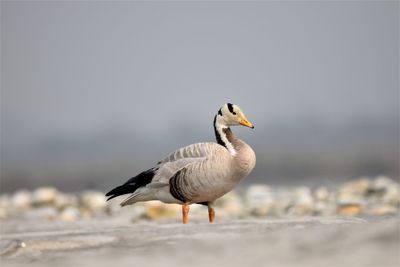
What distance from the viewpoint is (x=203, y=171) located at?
9938 mm

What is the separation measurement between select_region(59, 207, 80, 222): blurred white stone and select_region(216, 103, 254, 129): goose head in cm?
816

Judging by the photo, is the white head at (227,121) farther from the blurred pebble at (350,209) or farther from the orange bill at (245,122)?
the blurred pebble at (350,209)

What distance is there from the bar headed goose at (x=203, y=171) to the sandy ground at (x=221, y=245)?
99cm

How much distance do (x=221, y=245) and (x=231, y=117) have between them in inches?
156

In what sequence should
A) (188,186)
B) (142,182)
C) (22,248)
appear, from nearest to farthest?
(22,248) → (188,186) → (142,182)

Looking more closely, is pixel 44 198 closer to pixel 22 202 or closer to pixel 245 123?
pixel 22 202

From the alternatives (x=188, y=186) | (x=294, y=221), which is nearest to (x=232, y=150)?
(x=188, y=186)

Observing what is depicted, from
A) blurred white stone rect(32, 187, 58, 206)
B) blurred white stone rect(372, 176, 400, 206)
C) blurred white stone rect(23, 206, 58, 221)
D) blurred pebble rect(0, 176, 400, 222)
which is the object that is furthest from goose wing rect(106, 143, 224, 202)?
blurred white stone rect(32, 187, 58, 206)

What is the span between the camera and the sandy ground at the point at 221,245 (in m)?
6.00

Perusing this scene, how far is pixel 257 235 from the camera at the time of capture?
7.51m

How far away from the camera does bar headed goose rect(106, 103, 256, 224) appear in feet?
32.7

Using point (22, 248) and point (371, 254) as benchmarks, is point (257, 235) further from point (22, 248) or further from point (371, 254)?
point (22, 248)

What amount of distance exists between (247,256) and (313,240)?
2.35 ft

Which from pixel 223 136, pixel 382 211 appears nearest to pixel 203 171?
pixel 223 136
